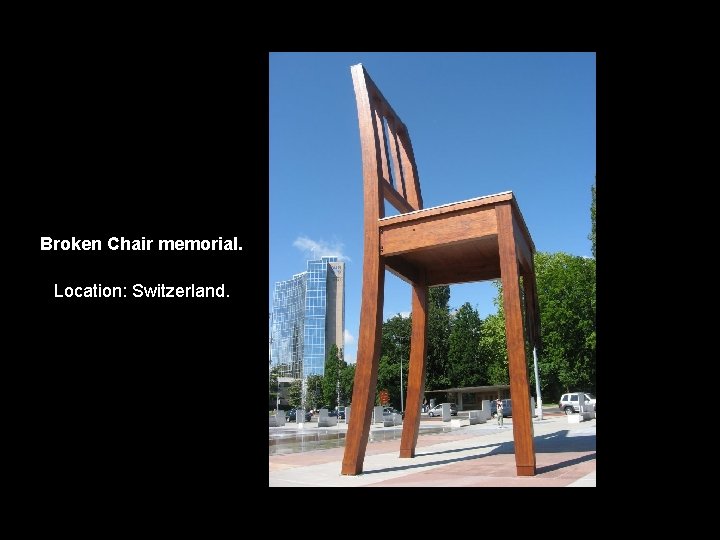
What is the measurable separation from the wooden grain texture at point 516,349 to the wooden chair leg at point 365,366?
6.49ft

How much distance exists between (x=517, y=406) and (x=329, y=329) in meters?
103

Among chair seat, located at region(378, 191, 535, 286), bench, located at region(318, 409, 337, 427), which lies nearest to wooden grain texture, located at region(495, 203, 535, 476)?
chair seat, located at region(378, 191, 535, 286)

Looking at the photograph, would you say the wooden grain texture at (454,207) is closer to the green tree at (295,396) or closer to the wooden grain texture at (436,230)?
the wooden grain texture at (436,230)

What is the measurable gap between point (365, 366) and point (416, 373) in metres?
2.49

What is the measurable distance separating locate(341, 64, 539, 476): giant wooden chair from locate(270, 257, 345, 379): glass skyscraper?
9845cm

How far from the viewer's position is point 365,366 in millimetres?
8500

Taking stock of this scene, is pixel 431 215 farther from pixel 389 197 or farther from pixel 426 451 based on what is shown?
pixel 426 451

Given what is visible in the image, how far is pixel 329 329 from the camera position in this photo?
110375 millimetres

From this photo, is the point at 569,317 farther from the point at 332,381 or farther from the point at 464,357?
the point at 332,381

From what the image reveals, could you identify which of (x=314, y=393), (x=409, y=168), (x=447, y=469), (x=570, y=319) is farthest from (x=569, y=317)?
(x=314, y=393)

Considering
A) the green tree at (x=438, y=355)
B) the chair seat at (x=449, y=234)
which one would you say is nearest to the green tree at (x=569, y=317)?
the green tree at (x=438, y=355)

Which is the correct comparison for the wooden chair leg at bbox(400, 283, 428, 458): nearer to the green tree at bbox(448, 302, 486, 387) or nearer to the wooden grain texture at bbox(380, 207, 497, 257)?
the wooden grain texture at bbox(380, 207, 497, 257)
